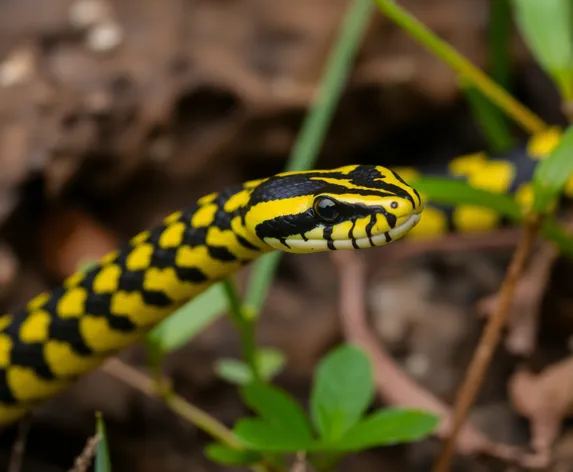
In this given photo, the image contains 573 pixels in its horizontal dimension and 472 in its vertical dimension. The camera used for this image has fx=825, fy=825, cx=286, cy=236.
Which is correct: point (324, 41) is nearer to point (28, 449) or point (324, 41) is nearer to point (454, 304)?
point (454, 304)

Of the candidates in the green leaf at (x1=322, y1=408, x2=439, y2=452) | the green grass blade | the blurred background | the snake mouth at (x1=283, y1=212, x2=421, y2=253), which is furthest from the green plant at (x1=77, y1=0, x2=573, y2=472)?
the green grass blade

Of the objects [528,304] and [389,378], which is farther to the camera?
[528,304]

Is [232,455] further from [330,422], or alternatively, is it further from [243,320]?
[243,320]

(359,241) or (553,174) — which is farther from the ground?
(553,174)

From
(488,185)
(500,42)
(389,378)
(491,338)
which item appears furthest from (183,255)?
(500,42)

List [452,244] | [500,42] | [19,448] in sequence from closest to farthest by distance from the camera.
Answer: [19,448] → [452,244] → [500,42]

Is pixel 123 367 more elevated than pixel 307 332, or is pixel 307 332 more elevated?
pixel 307 332

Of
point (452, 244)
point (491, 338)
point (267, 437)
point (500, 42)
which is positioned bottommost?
point (267, 437)

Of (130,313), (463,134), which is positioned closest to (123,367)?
(130,313)
